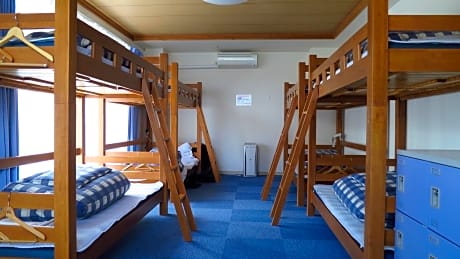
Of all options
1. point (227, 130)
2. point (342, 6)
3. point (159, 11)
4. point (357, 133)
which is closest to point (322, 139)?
point (357, 133)

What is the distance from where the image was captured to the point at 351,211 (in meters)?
2.21

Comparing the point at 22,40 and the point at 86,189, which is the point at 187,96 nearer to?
the point at 86,189

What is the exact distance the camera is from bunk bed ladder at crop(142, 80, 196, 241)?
2.63 metres

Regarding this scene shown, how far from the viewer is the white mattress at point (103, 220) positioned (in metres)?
1.69

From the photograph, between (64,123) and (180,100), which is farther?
(180,100)

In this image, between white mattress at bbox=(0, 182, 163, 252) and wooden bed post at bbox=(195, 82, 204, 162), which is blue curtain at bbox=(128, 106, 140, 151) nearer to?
wooden bed post at bbox=(195, 82, 204, 162)

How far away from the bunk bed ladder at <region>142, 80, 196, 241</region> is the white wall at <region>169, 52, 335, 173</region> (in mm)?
3005

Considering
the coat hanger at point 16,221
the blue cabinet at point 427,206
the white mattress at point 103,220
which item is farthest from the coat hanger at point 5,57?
the blue cabinet at point 427,206

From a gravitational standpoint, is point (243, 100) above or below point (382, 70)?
above

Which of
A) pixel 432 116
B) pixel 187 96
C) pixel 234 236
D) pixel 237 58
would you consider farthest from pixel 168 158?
pixel 237 58

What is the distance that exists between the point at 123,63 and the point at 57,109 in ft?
3.23

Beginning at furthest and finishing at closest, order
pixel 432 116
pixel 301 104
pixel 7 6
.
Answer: pixel 301 104 → pixel 432 116 → pixel 7 6

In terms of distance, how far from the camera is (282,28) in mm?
4758

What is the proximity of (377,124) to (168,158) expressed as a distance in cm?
173
